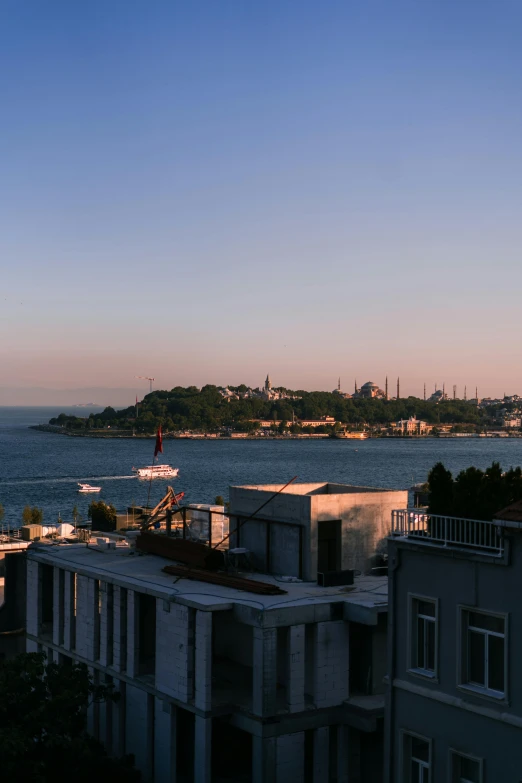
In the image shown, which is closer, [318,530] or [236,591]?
[236,591]

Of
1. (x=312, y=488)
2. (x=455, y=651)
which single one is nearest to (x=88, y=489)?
(x=312, y=488)

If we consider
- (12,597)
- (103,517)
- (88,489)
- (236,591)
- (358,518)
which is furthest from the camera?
(88,489)

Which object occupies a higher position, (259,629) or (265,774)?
(259,629)

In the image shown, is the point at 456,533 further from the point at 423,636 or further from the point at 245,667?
the point at 245,667

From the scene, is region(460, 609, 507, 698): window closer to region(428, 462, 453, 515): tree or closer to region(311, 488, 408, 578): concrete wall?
region(428, 462, 453, 515): tree

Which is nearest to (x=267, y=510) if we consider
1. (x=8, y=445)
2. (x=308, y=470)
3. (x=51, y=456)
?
(x=308, y=470)

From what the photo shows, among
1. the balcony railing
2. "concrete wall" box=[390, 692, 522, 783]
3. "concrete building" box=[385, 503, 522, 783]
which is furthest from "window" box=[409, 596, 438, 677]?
the balcony railing

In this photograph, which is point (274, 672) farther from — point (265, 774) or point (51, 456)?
point (51, 456)
